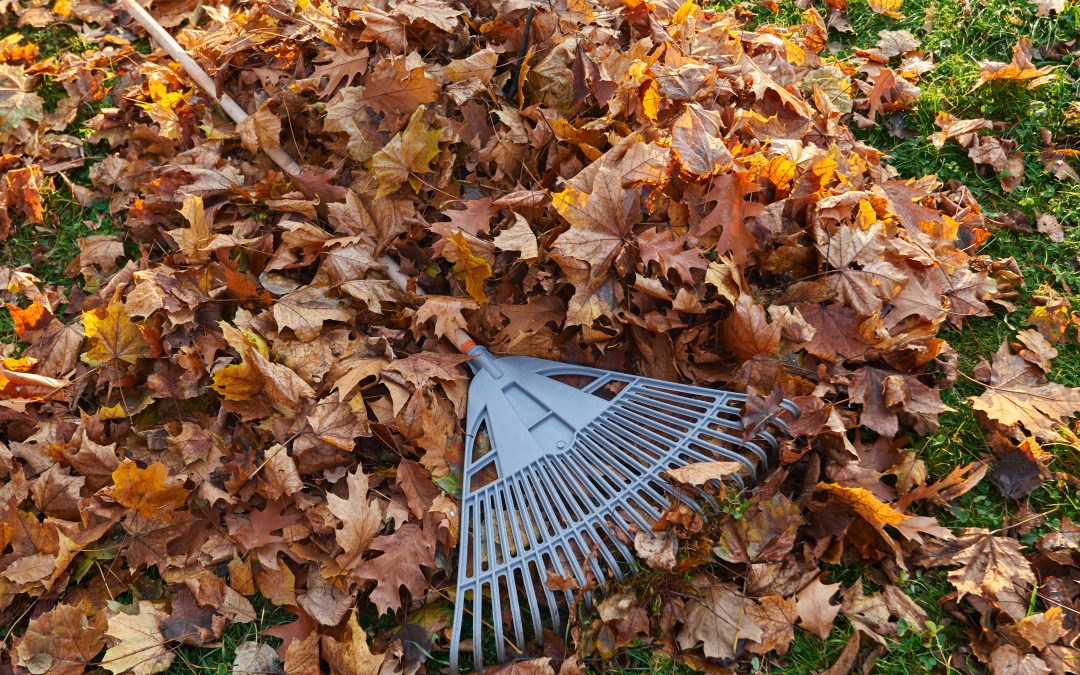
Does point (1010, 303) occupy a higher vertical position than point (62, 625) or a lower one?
higher

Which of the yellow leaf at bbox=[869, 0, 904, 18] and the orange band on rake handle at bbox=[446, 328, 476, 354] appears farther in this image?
the yellow leaf at bbox=[869, 0, 904, 18]

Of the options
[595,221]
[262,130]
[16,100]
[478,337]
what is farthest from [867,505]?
[16,100]

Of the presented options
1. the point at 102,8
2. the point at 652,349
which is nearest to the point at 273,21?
the point at 102,8

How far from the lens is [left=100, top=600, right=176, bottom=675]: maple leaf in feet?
6.23

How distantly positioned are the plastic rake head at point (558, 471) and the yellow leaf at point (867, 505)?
0.63 feet

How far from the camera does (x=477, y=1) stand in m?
2.53

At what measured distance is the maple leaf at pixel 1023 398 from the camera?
83.2 inches

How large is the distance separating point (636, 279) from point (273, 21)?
1.75m

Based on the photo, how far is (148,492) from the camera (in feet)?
6.69

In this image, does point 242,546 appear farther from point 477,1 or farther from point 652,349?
point 477,1

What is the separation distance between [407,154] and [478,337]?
622 millimetres

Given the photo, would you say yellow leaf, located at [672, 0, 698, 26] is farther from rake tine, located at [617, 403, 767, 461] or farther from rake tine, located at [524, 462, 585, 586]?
rake tine, located at [524, 462, 585, 586]

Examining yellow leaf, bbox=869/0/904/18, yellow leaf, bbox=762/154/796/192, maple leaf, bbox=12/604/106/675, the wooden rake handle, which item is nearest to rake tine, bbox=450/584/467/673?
maple leaf, bbox=12/604/106/675

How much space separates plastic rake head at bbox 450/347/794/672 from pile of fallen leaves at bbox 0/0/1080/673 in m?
0.07
